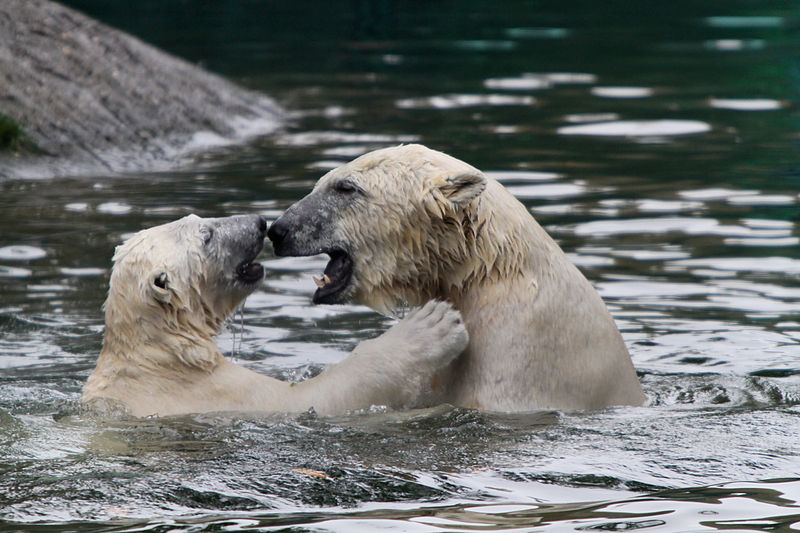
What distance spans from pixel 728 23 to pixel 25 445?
71.7ft

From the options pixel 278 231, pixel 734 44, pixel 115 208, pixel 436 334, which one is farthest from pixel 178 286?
pixel 734 44

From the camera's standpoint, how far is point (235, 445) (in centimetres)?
514

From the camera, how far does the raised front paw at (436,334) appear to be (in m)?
5.36

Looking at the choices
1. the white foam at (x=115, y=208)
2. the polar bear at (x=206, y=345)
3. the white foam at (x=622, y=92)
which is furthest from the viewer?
the white foam at (x=622, y=92)

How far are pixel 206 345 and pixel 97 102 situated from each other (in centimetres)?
827

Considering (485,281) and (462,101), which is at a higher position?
(462,101)

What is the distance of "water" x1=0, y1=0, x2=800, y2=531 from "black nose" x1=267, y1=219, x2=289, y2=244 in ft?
2.71

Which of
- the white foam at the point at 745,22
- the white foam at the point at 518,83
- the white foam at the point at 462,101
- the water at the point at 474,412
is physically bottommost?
the water at the point at 474,412

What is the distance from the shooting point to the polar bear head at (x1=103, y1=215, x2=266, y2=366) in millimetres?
5789

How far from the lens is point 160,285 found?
19.0 ft

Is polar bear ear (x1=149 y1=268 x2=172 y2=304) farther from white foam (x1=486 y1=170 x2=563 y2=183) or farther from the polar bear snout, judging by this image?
white foam (x1=486 y1=170 x2=563 y2=183)

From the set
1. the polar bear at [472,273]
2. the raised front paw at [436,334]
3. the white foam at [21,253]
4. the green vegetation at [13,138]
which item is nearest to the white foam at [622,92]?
the green vegetation at [13,138]

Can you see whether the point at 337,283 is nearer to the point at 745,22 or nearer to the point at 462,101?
the point at 462,101

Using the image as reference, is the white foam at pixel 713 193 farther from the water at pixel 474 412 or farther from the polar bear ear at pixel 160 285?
the polar bear ear at pixel 160 285
